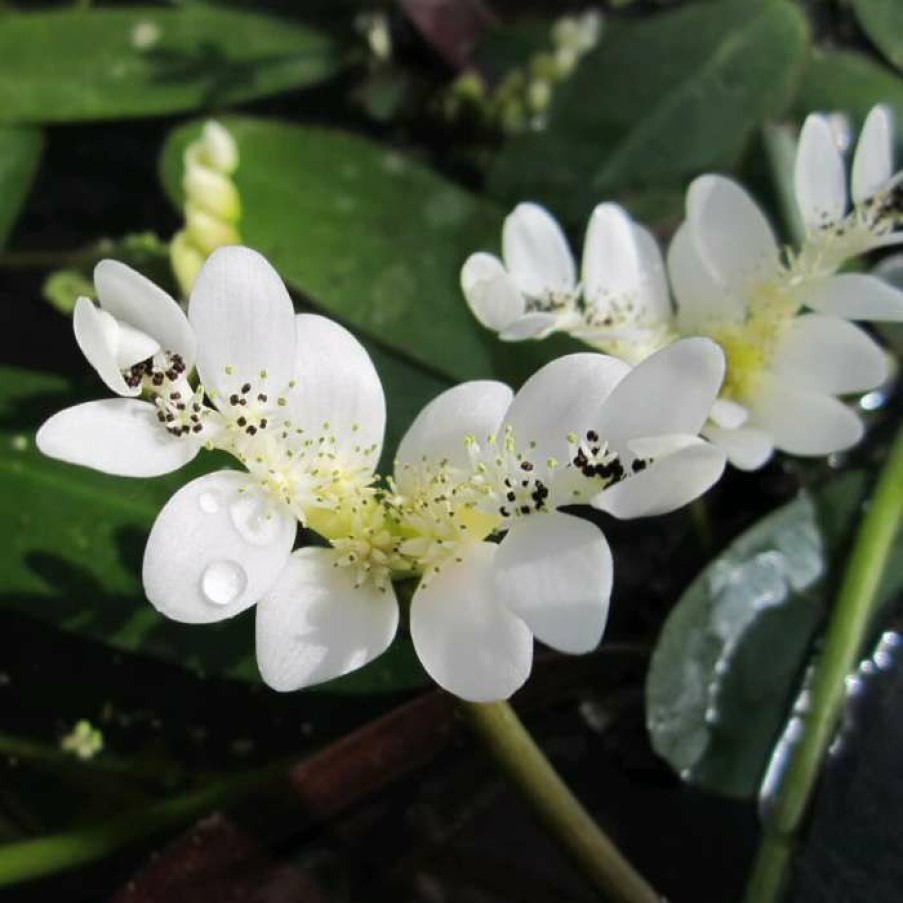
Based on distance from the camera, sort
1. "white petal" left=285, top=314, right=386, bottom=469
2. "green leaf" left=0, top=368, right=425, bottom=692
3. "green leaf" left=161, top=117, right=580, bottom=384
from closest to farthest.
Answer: "white petal" left=285, top=314, right=386, bottom=469, "green leaf" left=0, top=368, right=425, bottom=692, "green leaf" left=161, top=117, right=580, bottom=384

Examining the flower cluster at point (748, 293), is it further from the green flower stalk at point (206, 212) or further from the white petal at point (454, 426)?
the green flower stalk at point (206, 212)

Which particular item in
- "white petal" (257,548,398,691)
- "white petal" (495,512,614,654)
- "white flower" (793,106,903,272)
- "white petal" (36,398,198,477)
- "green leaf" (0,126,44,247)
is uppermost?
"white flower" (793,106,903,272)

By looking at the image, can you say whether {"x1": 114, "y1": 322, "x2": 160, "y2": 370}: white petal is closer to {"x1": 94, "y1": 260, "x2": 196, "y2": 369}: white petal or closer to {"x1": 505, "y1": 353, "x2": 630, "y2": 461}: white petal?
{"x1": 94, "y1": 260, "x2": 196, "y2": 369}: white petal

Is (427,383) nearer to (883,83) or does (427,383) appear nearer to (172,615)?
(172,615)

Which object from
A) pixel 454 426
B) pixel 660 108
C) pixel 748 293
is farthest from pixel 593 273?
pixel 660 108

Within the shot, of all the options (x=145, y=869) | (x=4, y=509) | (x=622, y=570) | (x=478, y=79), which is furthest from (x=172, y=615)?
(x=478, y=79)

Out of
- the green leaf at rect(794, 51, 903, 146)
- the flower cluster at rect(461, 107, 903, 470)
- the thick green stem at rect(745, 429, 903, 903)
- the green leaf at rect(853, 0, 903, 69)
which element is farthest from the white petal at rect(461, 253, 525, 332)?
the green leaf at rect(853, 0, 903, 69)

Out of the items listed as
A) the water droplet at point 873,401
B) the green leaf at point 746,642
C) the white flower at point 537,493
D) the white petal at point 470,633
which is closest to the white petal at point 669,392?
the white flower at point 537,493
